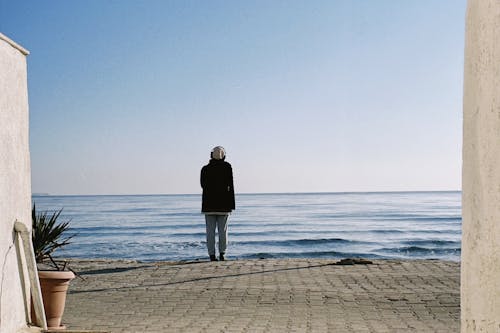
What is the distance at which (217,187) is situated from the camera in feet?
43.3

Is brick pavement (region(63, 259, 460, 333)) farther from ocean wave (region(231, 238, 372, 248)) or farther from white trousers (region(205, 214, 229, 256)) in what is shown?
ocean wave (region(231, 238, 372, 248))

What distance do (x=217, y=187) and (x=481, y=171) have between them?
1030cm

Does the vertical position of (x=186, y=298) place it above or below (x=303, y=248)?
above

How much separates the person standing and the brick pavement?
72 cm

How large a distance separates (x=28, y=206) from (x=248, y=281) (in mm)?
4466

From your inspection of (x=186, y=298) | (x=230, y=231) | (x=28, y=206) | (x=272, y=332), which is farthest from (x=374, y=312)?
→ (x=230, y=231)

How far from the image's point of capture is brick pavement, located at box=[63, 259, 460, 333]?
24.1ft

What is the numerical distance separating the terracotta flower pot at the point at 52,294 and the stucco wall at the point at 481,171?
471 centimetres

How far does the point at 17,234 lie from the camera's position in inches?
248

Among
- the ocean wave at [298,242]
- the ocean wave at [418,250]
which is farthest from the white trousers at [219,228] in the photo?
the ocean wave at [298,242]

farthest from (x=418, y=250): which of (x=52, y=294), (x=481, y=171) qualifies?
(x=481, y=171)

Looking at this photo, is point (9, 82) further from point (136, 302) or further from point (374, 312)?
point (374, 312)

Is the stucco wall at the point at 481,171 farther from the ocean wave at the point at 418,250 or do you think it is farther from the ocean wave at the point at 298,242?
the ocean wave at the point at 298,242

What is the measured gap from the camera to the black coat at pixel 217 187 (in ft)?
43.0
